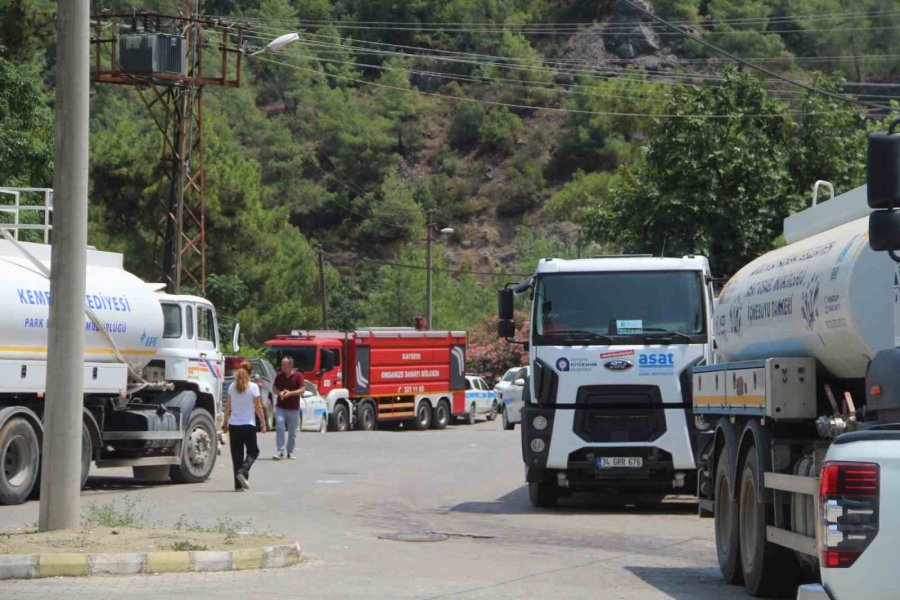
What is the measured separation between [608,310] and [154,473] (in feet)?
28.6

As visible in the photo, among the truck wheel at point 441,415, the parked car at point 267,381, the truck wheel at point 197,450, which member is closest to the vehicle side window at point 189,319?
the truck wheel at point 197,450

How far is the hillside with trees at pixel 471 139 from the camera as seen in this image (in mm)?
33906

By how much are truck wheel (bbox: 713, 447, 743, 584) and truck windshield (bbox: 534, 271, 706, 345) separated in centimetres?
538

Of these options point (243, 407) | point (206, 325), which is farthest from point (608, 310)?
point (206, 325)

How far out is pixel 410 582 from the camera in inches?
436

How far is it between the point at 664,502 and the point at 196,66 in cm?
2175

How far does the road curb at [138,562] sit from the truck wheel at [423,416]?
33841 millimetres

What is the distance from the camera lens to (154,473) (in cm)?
2228

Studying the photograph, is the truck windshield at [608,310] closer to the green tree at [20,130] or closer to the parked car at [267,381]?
the green tree at [20,130]

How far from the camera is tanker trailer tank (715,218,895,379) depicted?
9008 mm

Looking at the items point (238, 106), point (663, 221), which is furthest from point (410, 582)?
point (238, 106)

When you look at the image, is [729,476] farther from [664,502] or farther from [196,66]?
[196,66]

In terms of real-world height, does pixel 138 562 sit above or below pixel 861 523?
below

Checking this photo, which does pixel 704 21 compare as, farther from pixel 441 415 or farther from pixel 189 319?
pixel 189 319
